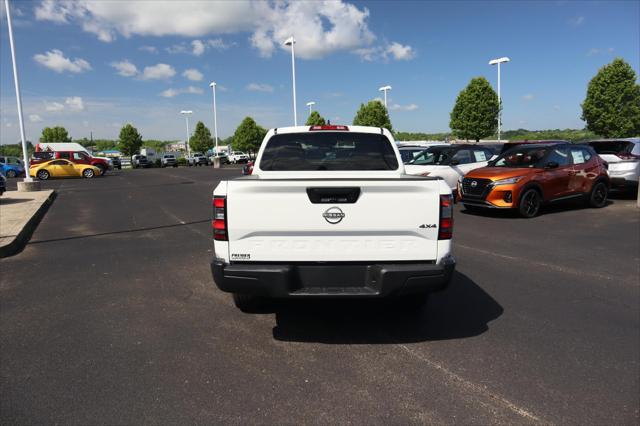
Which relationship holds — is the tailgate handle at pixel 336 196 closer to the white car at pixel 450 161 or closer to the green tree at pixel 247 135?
the white car at pixel 450 161

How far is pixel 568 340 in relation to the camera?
152 inches

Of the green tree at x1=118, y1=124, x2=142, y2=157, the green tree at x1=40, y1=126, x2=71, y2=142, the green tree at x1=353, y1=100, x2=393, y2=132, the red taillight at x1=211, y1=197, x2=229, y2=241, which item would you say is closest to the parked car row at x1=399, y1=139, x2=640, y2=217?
the red taillight at x1=211, y1=197, x2=229, y2=241

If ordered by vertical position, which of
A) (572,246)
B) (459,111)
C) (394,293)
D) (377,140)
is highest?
(459,111)

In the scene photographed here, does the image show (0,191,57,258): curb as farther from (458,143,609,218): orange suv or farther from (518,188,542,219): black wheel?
(518,188,542,219): black wheel

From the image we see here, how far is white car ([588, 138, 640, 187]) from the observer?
12820mm

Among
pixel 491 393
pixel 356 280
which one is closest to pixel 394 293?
pixel 356 280

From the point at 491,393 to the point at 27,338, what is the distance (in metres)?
3.87

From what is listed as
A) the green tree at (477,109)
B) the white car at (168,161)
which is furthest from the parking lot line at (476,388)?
the white car at (168,161)

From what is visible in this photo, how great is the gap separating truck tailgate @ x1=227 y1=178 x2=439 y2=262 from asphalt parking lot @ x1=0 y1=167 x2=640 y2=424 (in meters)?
0.86

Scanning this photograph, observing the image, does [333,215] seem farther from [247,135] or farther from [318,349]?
[247,135]

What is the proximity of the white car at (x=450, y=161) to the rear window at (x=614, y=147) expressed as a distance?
3162 millimetres

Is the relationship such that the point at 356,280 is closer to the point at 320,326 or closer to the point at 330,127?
the point at 320,326

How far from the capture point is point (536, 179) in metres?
10.4

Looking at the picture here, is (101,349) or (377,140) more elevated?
(377,140)
